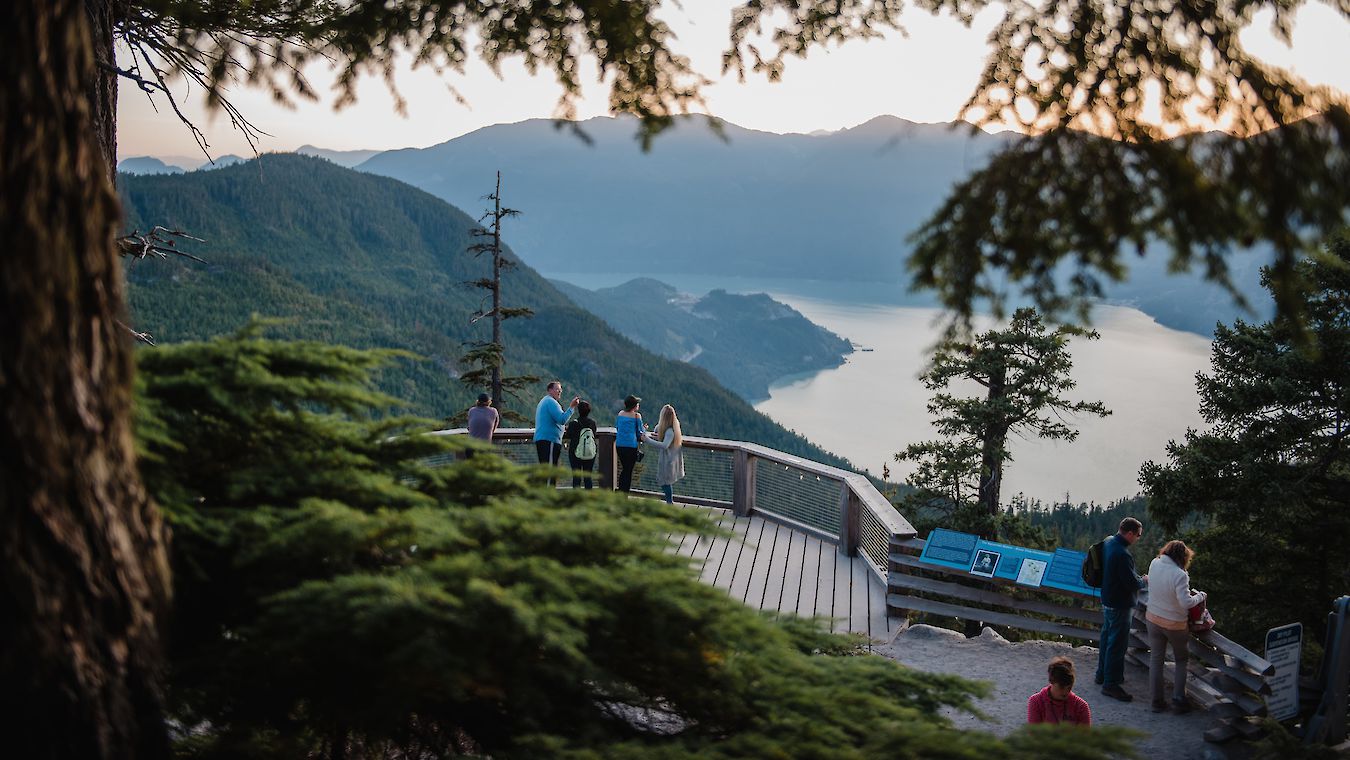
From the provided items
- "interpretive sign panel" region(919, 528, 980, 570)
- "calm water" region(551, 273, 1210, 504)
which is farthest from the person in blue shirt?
"calm water" region(551, 273, 1210, 504)

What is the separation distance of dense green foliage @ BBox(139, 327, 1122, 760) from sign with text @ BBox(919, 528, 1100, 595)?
14.8 ft

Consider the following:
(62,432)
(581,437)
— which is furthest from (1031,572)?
(62,432)

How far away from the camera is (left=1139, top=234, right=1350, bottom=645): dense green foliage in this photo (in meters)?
16.0

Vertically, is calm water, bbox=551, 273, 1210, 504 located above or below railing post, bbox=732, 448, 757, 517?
below

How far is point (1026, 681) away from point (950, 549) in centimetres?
122

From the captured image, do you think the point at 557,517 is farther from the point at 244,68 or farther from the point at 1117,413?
the point at 1117,413

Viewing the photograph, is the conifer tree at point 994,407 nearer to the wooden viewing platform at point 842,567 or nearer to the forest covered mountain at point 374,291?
the wooden viewing platform at point 842,567

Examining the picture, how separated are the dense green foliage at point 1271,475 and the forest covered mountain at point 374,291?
35026mm

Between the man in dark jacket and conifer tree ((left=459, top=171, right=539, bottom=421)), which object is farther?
conifer tree ((left=459, top=171, right=539, bottom=421))

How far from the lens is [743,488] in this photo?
1020 cm

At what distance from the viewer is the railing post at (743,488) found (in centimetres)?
1013

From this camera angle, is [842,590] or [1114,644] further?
[842,590]

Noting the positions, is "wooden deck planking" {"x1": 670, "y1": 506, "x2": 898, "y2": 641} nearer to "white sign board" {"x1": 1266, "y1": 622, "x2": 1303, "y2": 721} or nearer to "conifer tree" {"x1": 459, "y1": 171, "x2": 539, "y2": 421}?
"white sign board" {"x1": 1266, "y1": 622, "x2": 1303, "y2": 721}

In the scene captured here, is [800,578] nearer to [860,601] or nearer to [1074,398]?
[860,601]
